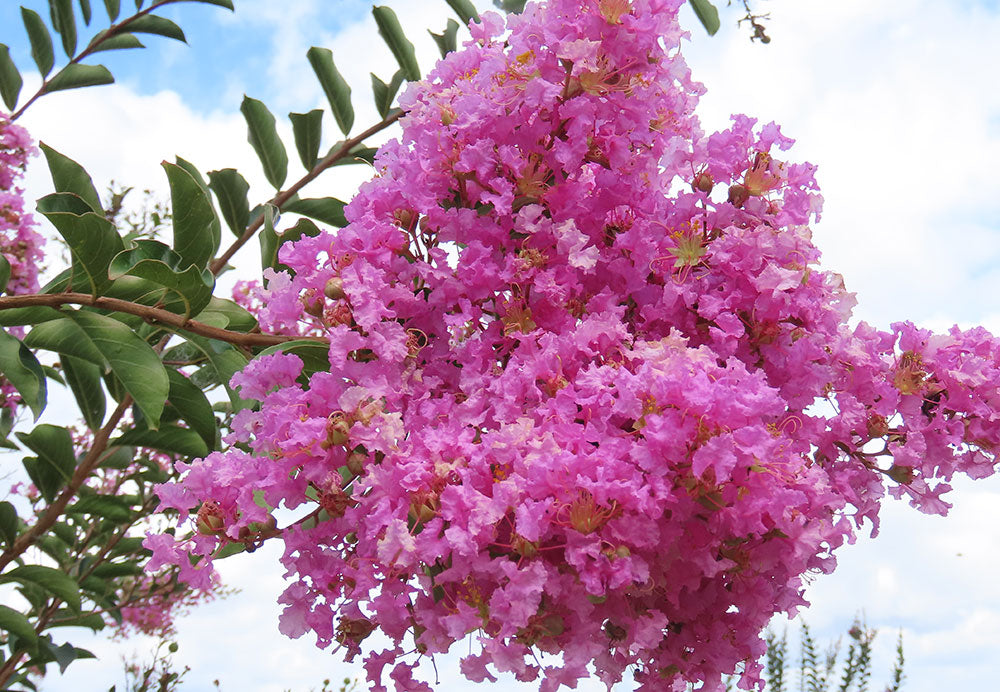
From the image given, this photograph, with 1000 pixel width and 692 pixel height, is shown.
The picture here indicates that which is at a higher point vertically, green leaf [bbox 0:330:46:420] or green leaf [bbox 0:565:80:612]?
green leaf [bbox 0:330:46:420]

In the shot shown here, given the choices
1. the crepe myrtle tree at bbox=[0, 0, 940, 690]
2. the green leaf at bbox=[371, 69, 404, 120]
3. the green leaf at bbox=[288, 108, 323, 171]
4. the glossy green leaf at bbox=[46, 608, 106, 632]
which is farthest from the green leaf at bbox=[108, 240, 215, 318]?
the glossy green leaf at bbox=[46, 608, 106, 632]

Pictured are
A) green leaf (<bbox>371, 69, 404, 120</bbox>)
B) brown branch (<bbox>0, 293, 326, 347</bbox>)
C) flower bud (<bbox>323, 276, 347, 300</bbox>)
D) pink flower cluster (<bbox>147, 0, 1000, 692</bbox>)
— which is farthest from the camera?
green leaf (<bbox>371, 69, 404, 120</bbox>)

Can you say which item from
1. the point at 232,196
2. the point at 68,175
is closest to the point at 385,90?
the point at 232,196

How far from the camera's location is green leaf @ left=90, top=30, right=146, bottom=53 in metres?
2.54

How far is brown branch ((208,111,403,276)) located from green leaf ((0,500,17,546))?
2.74 feet

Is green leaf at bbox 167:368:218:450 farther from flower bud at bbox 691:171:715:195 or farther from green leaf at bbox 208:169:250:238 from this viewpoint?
flower bud at bbox 691:171:715:195

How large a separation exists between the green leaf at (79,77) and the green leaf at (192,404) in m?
1.21

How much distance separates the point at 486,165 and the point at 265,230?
→ 495 millimetres

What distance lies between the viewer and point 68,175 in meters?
1.81

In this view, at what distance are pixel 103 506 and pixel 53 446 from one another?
0.29 metres

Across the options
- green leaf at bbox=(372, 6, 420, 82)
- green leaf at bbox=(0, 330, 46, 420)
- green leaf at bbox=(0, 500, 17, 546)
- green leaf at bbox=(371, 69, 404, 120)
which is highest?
green leaf at bbox=(372, 6, 420, 82)

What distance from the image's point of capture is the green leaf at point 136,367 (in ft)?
4.51

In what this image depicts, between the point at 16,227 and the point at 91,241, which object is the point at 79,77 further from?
the point at 91,241

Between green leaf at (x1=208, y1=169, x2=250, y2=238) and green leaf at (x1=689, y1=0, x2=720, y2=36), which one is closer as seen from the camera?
green leaf at (x1=208, y1=169, x2=250, y2=238)
